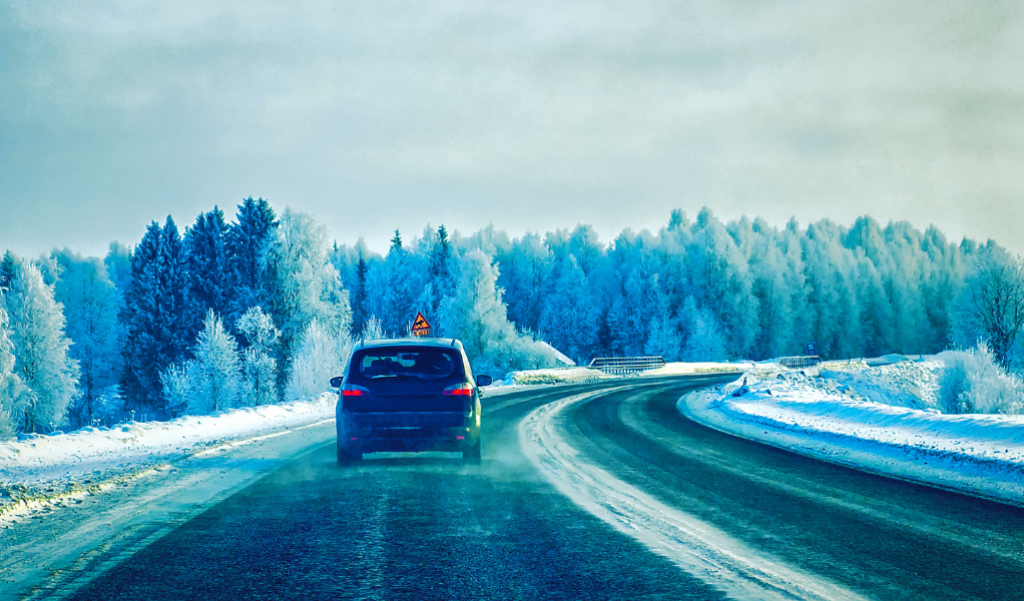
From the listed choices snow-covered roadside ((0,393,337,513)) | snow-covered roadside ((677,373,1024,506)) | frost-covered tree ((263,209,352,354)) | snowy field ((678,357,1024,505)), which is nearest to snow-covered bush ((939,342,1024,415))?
snowy field ((678,357,1024,505))

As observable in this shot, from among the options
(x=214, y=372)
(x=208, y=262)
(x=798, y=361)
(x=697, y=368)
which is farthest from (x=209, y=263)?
(x=798, y=361)

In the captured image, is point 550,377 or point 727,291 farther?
point 727,291

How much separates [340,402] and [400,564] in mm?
4753

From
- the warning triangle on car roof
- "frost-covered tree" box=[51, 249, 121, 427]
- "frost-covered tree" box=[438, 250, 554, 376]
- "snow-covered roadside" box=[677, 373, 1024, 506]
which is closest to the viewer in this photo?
"snow-covered roadside" box=[677, 373, 1024, 506]

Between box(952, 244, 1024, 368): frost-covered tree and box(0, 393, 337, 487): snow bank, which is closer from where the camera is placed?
box(0, 393, 337, 487): snow bank

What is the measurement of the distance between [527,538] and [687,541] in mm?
1277

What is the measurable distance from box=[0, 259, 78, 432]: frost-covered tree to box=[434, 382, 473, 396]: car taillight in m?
48.6

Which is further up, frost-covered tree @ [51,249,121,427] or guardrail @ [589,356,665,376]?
frost-covered tree @ [51,249,121,427]

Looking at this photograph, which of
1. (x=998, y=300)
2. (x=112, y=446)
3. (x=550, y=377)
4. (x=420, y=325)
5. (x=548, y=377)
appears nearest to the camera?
(x=112, y=446)

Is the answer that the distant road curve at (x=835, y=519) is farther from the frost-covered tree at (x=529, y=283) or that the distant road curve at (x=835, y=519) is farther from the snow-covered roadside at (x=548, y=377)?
the frost-covered tree at (x=529, y=283)

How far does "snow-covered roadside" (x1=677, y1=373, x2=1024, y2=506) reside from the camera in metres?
8.47

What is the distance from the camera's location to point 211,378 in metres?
44.4

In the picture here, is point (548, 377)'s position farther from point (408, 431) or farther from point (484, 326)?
point (408, 431)

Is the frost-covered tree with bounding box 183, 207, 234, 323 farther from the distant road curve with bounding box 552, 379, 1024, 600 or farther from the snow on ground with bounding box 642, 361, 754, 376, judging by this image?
the distant road curve with bounding box 552, 379, 1024, 600
